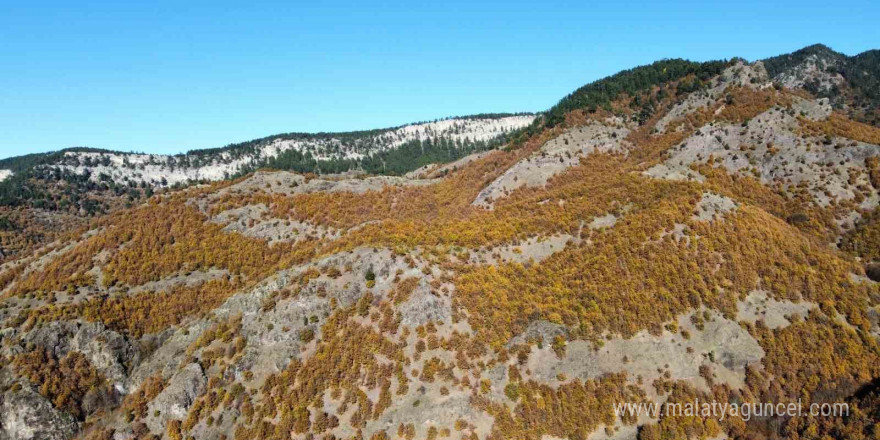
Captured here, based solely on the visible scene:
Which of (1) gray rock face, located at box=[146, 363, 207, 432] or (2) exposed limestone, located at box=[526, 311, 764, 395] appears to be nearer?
(1) gray rock face, located at box=[146, 363, 207, 432]

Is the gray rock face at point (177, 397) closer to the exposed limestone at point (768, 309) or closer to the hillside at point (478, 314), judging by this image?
the hillside at point (478, 314)

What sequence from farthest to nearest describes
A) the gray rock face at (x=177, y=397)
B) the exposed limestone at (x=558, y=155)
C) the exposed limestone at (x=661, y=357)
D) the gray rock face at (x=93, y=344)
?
the exposed limestone at (x=558, y=155)
the gray rock face at (x=93, y=344)
the exposed limestone at (x=661, y=357)
the gray rock face at (x=177, y=397)

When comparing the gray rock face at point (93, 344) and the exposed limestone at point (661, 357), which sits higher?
the gray rock face at point (93, 344)

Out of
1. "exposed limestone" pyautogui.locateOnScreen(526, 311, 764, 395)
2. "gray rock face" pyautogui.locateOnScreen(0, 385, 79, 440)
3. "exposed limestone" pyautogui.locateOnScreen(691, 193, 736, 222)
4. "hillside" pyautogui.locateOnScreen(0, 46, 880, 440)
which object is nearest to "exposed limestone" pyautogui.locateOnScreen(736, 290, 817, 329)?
"hillside" pyautogui.locateOnScreen(0, 46, 880, 440)

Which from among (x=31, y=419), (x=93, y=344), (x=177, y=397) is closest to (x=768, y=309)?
(x=177, y=397)

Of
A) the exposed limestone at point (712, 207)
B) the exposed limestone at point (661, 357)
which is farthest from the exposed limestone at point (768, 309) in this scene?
the exposed limestone at point (712, 207)

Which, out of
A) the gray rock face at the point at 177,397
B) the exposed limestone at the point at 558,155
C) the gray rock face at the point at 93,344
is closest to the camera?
the gray rock face at the point at 177,397

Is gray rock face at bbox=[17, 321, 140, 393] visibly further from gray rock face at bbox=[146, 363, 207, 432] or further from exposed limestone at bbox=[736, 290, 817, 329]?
exposed limestone at bbox=[736, 290, 817, 329]
